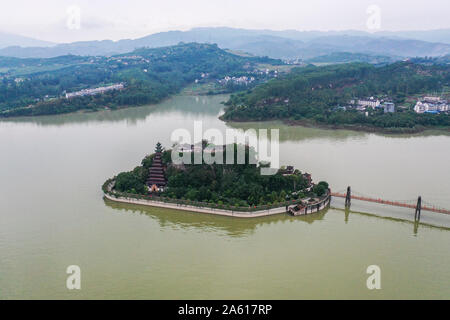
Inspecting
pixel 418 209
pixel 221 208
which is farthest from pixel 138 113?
pixel 418 209

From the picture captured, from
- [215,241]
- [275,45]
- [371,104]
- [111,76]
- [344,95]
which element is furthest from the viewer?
[275,45]

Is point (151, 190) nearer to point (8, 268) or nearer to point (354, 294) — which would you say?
point (8, 268)

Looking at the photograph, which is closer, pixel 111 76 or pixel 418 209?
pixel 418 209

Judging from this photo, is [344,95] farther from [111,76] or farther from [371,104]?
[111,76]

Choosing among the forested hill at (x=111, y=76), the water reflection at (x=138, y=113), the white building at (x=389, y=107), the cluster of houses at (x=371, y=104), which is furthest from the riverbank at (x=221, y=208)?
the forested hill at (x=111, y=76)

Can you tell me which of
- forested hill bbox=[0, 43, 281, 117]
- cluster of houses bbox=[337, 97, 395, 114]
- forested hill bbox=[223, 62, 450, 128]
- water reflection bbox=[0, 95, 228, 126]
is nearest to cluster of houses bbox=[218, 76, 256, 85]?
forested hill bbox=[0, 43, 281, 117]

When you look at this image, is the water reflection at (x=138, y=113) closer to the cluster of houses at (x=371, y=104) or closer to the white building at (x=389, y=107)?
the cluster of houses at (x=371, y=104)

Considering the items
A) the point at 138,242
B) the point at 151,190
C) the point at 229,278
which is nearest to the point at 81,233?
the point at 138,242
